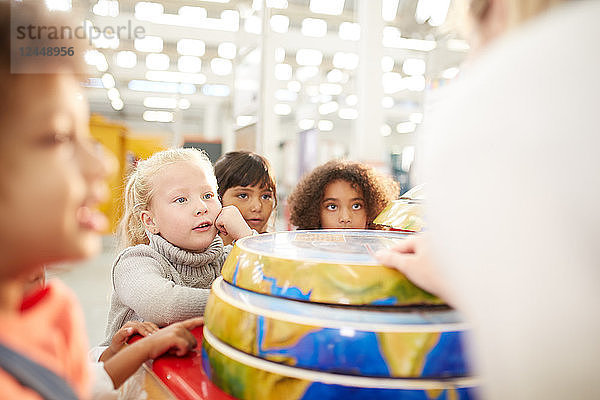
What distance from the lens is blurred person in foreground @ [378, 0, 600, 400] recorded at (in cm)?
28

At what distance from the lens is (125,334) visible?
0.75m

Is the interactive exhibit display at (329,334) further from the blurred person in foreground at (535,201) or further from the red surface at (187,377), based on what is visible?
the blurred person in foreground at (535,201)

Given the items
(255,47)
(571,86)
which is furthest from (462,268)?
(255,47)

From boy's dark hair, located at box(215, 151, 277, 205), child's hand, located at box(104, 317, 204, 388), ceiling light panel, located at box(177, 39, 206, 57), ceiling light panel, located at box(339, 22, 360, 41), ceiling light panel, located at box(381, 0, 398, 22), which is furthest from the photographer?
ceiling light panel, located at box(177, 39, 206, 57)

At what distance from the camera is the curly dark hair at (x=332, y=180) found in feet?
4.91

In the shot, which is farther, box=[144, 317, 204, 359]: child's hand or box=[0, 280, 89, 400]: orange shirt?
box=[144, 317, 204, 359]: child's hand

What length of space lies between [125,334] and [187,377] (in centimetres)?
23

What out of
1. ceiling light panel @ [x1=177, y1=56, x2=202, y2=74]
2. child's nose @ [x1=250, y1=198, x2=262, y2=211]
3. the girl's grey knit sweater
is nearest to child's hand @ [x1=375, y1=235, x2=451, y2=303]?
the girl's grey knit sweater

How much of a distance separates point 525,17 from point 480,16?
0.05m

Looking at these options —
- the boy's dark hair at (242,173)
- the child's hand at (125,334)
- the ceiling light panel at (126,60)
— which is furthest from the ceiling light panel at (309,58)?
the child's hand at (125,334)

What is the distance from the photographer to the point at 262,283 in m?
0.52

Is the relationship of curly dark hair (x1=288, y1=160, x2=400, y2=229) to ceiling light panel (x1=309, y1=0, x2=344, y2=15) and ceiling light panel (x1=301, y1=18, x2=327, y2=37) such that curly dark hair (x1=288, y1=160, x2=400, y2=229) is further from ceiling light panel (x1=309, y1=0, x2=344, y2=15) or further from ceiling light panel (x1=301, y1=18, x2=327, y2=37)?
ceiling light panel (x1=301, y1=18, x2=327, y2=37)

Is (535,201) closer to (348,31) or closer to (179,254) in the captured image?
(179,254)

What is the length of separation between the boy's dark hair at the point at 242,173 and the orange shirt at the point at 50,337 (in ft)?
3.77
